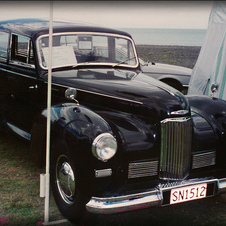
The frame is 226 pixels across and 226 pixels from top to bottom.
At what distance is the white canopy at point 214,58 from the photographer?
5396mm

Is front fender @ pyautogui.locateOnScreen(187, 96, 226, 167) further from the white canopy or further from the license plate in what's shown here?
the white canopy

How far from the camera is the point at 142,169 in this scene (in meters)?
2.89

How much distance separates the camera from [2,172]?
4062 mm

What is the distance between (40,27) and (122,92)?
1514 millimetres

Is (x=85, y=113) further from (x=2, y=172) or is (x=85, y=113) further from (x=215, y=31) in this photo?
(x=215, y=31)

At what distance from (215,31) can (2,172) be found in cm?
416

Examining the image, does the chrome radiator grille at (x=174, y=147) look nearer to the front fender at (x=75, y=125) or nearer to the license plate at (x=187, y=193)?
the license plate at (x=187, y=193)

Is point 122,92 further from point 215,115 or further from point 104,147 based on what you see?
point 215,115

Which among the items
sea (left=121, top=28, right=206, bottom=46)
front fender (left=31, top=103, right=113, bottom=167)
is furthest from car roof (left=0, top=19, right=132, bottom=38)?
sea (left=121, top=28, right=206, bottom=46)

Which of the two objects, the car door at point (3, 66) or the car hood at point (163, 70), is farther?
the car hood at point (163, 70)

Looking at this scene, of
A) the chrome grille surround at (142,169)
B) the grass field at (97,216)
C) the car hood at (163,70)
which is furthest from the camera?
the car hood at (163,70)

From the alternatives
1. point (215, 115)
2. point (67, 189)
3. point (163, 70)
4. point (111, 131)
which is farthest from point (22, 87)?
point (163, 70)

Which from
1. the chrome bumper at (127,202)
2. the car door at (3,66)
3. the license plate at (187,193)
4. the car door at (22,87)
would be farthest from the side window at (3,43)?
the license plate at (187,193)

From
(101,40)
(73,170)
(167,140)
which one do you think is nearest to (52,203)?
(73,170)
